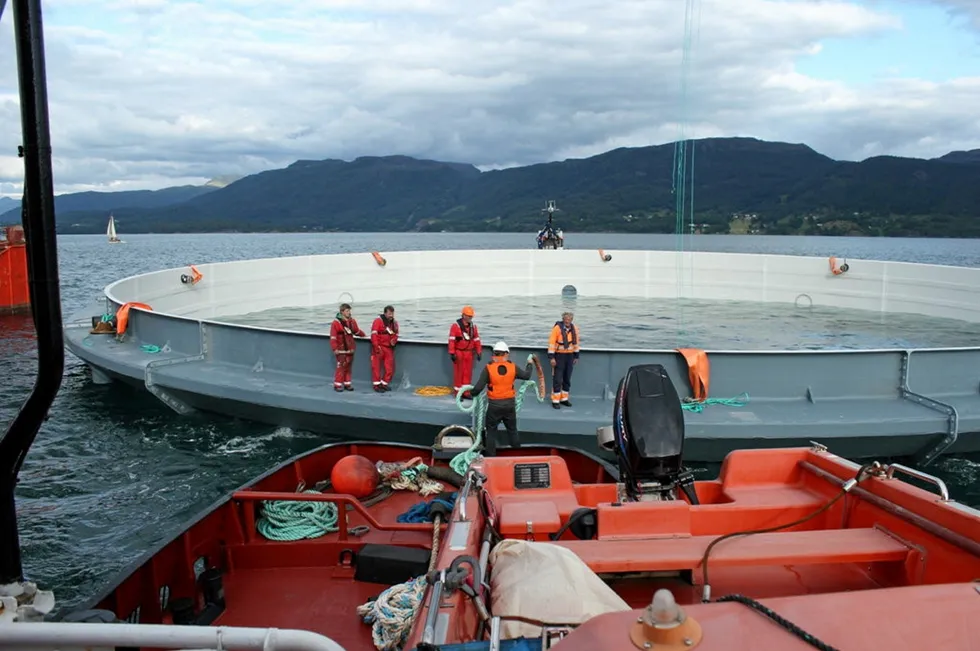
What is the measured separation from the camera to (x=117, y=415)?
12023 mm

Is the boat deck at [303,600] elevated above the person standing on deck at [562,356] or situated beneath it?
situated beneath

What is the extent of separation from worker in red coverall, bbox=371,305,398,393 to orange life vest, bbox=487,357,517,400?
223 cm

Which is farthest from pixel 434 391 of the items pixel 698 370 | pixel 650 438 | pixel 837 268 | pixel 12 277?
pixel 12 277

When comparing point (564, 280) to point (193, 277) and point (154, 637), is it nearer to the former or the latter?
point (193, 277)

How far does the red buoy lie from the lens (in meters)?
6.89

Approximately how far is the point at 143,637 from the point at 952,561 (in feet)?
12.3

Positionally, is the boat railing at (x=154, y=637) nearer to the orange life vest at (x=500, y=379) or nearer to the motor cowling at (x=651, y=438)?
the motor cowling at (x=651, y=438)

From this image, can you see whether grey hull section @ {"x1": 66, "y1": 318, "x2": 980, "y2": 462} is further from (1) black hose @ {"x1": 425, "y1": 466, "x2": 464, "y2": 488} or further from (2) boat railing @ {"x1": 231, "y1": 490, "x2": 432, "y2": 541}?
(2) boat railing @ {"x1": 231, "y1": 490, "x2": 432, "y2": 541}

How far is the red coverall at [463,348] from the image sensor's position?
A: 31.4ft

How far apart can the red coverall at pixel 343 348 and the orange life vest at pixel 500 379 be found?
2.71 m

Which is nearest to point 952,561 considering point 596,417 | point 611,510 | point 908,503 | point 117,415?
point 908,503

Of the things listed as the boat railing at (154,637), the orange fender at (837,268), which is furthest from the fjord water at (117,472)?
the orange fender at (837,268)

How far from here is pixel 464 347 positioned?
964 centimetres

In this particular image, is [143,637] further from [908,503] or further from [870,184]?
[870,184]
